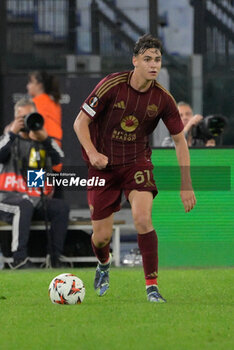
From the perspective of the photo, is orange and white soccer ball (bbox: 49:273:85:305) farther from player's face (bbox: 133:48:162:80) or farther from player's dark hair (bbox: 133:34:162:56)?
player's dark hair (bbox: 133:34:162:56)

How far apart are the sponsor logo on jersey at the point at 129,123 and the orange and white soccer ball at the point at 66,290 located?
1.28 meters

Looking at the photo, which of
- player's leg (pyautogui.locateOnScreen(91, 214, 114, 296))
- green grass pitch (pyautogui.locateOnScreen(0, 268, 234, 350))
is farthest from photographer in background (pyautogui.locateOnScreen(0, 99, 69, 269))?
player's leg (pyautogui.locateOnScreen(91, 214, 114, 296))

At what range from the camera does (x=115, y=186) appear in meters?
8.56

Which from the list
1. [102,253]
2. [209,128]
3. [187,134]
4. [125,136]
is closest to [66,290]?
[102,253]

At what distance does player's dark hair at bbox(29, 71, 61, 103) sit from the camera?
1513cm

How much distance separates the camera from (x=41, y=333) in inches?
248

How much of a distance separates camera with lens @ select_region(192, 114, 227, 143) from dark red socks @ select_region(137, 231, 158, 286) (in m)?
5.25

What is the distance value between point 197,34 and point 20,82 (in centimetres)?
285

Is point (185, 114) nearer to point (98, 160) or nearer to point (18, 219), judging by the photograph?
point (18, 219)

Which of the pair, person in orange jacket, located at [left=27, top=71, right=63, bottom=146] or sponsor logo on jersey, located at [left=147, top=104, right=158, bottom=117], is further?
person in orange jacket, located at [left=27, top=71, right=63, bottom=146]

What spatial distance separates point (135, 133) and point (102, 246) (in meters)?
1.12

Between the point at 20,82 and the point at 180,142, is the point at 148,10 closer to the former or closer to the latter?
the point at 20,82

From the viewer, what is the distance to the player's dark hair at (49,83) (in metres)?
15.1

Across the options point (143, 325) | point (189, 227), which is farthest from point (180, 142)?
point (189, 227)
